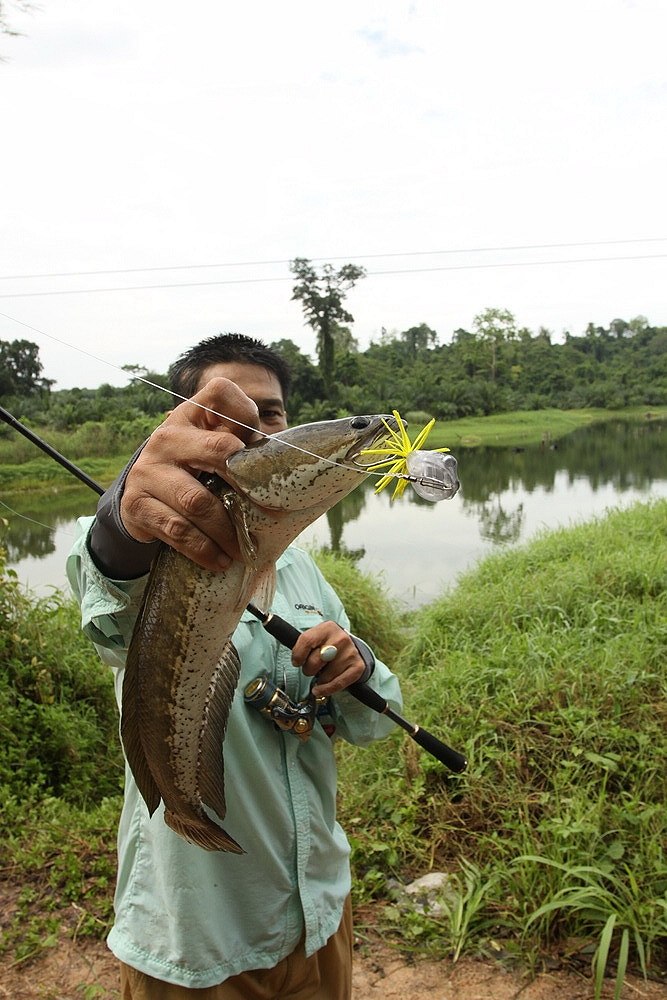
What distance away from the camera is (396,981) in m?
3.15

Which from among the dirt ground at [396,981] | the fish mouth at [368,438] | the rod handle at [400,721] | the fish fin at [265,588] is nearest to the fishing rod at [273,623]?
the rod handle at [400,721]

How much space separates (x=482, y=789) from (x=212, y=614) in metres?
2.95

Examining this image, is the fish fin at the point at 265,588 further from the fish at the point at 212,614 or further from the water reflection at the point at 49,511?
the water reflection at the point at 49,511

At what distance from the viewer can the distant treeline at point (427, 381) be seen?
2.86 m

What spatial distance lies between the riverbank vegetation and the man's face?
7.94 feet

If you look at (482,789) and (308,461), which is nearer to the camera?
(308,461)

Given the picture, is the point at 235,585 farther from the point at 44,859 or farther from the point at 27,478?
the point at 44,859

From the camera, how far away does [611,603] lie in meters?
5.96

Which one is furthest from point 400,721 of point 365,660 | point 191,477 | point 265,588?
point 191,477

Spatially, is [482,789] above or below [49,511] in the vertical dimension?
below

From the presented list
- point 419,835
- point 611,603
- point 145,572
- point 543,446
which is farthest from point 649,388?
point 145,572

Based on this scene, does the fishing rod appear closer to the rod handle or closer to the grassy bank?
the rod handle

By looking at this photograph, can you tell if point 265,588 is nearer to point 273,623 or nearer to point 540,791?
point 273,623

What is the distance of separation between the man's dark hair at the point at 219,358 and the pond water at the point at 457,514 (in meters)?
2.48
